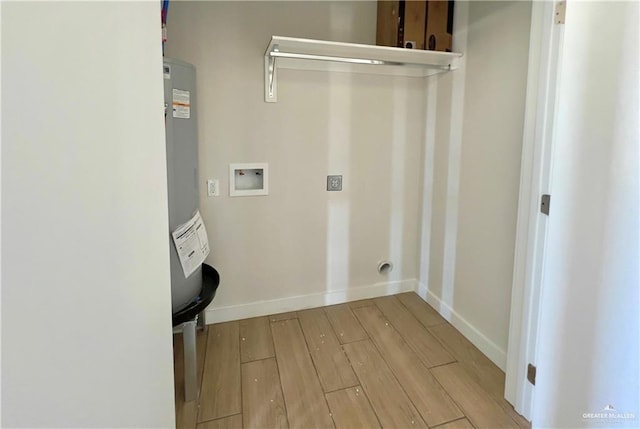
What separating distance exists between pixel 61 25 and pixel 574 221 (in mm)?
1644

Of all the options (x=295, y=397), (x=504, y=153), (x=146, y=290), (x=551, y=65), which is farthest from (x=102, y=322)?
(x=504, y=153)

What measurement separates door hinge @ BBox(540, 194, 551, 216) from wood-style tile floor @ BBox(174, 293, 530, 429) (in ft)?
3.09

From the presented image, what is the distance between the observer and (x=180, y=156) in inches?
63.1

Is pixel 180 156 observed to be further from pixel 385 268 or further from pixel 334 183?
pixel 385 268

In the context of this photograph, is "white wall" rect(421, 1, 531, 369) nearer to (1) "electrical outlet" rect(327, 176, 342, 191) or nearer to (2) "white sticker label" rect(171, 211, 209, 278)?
(1) "electrical outlet" rect(327, 176, 342, 191)


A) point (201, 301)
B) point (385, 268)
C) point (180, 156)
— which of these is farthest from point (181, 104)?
point (385, 268)

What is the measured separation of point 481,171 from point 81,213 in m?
1.97

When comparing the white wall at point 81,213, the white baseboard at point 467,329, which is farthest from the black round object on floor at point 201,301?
the white baseboard at point 467,329

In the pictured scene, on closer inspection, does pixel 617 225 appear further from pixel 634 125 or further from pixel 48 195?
pixel 48 195

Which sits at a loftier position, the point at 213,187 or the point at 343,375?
the point at 213,187

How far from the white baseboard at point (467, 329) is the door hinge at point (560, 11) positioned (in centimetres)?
158

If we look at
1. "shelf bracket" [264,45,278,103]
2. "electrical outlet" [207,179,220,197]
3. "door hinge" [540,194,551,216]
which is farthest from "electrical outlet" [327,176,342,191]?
"door hinge" [540,194,551,216]

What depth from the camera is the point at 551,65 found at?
1.38 m

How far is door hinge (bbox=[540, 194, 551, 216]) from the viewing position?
56.2 inches
